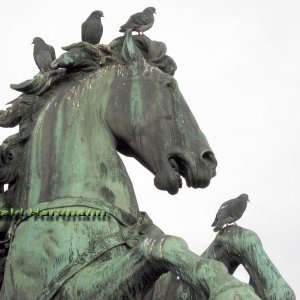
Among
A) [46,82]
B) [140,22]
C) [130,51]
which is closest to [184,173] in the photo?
[130,51]

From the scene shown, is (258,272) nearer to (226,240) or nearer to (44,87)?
(226,240)

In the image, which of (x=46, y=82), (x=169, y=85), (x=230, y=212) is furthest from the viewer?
(x=230, y=212)

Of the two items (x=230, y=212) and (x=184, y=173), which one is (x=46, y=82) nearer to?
(x=184, y=173)

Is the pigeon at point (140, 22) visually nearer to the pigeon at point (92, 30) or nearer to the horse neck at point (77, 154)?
the pigeon at point (92, 30)

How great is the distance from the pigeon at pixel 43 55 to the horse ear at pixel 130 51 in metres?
0.78

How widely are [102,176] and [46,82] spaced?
35.2 inches

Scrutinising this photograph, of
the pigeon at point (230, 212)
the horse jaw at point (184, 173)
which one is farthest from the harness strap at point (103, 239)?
the pigeon at point (230, 212)

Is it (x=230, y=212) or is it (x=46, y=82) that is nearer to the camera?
(x=46, y=82)

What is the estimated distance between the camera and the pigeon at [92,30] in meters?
8.66

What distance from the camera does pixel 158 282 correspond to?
7348 millimetres

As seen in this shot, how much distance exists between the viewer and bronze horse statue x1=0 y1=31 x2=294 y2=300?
6766 millimetres

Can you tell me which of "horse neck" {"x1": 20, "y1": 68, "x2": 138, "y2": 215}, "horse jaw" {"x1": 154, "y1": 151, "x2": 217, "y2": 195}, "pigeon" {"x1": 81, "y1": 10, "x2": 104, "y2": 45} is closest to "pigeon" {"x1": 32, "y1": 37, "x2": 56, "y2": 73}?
"pigeon" {"x1": 81, "y1": 10, "x2": 104, "y2": 45}

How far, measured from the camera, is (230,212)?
900 centimetres

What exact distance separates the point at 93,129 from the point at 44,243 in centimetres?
86
